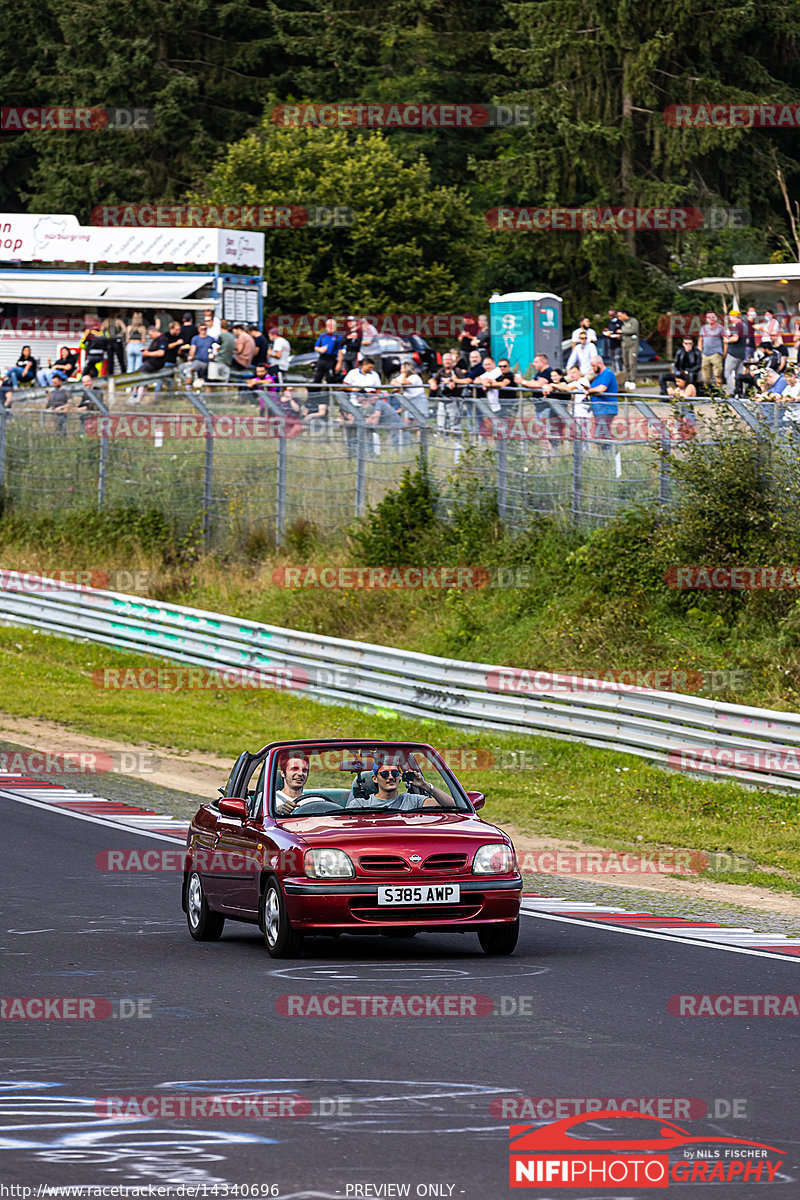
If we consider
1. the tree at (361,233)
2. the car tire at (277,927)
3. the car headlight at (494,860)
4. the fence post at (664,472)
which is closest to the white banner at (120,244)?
the tree at (361,233)

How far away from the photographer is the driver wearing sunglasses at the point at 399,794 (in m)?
11.7

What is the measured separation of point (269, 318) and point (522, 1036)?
44717 mm

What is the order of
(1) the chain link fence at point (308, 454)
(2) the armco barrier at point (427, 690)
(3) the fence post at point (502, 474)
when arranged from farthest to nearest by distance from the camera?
(3) the fence post at point (502, 474) < (1) the chain link fence at point (308, 454) < (2) the armco barrier at point (427, 690)

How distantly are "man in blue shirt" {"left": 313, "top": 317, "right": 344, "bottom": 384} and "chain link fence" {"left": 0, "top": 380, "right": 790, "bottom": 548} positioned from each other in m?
1.56

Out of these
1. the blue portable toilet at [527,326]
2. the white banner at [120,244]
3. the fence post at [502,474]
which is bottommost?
the fence post at [502,474]

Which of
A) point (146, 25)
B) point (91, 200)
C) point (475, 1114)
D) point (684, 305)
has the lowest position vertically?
point (475, 1114)

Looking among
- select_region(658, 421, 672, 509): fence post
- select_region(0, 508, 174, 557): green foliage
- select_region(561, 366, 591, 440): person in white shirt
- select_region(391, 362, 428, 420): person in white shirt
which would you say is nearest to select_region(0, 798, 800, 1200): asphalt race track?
select_region(658, 421, 672, 509): fence post

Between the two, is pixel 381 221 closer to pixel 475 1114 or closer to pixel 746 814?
pixel 746 814

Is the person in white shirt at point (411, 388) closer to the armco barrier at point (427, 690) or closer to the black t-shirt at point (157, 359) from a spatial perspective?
the armco barrier at point (427, 690)

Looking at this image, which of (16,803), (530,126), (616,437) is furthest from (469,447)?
(530,126)

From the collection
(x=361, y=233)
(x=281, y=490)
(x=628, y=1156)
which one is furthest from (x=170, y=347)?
(x=628, y=1156)

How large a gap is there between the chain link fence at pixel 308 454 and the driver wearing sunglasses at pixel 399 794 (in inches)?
461

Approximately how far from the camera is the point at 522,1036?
888 centimetres

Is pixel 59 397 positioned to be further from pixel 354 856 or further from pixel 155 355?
pixel 354 856
